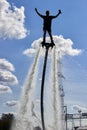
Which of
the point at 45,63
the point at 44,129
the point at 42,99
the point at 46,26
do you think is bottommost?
the point at 44,129

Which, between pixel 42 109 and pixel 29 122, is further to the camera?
pixel 29 122

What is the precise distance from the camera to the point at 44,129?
5784cm

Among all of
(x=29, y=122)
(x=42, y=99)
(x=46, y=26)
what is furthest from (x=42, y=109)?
(x=46, y=26)

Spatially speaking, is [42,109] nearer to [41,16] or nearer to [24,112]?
[24,112]

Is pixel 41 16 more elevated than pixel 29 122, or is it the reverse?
pixel 41 16

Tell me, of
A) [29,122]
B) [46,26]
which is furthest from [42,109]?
[46,26]

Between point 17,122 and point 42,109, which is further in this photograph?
point 17,122

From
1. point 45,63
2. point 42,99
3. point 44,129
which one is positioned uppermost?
point 45,63

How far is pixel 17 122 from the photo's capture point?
2420 inches

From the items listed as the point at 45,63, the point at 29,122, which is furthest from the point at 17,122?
the point at 45,63

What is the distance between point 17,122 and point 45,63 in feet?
31.0

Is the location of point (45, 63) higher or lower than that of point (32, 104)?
higher

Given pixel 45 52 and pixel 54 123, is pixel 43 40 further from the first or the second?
pixel 54 123

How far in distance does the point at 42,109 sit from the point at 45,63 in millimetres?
5845
